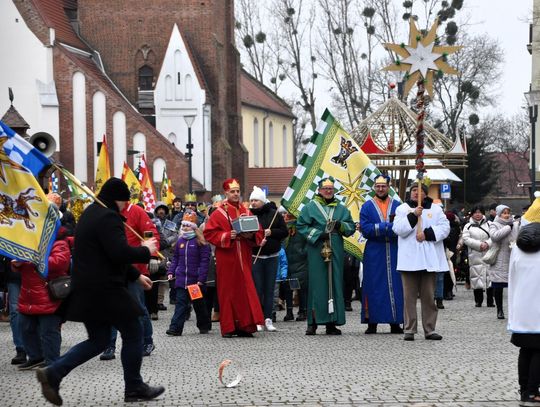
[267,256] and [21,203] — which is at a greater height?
[21,203]

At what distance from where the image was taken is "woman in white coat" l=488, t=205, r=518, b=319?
1862 cm

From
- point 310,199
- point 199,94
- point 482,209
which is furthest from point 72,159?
point 310,199

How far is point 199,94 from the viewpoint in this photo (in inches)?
2276

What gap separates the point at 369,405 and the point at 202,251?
7320 millimetres

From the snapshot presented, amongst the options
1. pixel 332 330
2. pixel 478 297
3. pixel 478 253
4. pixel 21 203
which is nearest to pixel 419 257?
pixel 332 330

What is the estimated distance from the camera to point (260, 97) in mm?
84750

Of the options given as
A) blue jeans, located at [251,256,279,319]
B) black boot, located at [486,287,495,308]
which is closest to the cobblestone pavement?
blue jeans, located at [251,256,279,319]

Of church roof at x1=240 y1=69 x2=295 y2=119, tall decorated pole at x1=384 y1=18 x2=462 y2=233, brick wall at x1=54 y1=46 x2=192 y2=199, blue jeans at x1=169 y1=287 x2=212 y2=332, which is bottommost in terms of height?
blue jeans at x1=169 y1=287 x2=212 y2=332

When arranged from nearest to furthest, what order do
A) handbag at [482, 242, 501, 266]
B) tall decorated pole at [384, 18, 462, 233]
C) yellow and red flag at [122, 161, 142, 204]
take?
tall decorated pole at [384, 18, 462, 233]
handbag at [482, 242, 501, 266]
yellow and red flag at [122, 161, 142, 204]

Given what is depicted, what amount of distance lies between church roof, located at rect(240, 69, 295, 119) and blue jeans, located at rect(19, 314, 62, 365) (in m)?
67.1

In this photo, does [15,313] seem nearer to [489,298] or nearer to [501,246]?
[501,246]

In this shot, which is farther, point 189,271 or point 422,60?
point 189,271

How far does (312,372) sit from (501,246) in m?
7.62

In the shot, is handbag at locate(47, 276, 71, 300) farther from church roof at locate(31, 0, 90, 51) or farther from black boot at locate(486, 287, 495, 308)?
church roof at locate(31, 0, 90, 51)
